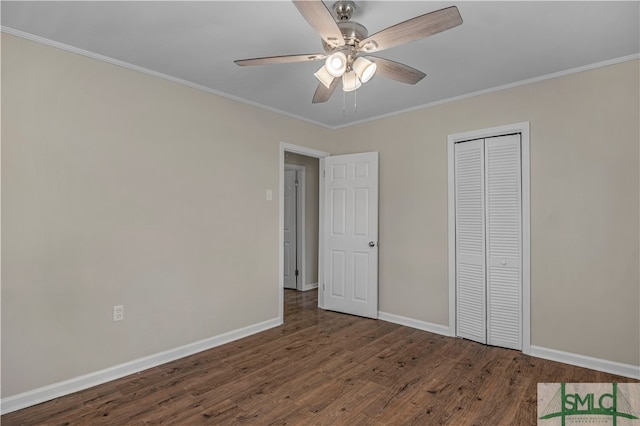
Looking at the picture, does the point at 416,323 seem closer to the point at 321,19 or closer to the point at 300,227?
the point at 300,227

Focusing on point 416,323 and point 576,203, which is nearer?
point 576,203

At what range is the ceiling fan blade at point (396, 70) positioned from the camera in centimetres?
212

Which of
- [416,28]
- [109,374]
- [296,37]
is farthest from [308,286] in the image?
[416,28]

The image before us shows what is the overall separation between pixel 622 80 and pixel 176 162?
3772 millimetres

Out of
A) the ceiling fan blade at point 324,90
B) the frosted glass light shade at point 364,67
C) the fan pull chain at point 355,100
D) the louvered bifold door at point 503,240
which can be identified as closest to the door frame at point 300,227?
the fan pull chain at point 355,100

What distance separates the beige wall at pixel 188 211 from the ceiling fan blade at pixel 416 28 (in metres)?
2.02

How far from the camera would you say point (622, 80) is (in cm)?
277

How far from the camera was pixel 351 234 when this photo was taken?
175 inches

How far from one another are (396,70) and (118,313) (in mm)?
2749

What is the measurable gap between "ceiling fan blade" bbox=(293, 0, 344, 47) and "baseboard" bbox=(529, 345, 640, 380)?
122 inches

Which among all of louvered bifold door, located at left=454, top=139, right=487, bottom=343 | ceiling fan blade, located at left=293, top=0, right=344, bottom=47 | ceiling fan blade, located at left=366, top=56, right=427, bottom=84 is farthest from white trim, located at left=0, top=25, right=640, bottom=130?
ceiling fan blade, located at left=293, top=0, right=344, bottom=47

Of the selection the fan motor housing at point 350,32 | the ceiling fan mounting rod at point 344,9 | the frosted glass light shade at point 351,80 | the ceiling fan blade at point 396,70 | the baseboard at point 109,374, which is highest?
the ceiling fan mounting rod at point 344,9

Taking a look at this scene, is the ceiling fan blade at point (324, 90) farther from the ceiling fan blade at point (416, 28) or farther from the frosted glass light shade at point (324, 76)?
the ceiling fan blade at point (416, 28)

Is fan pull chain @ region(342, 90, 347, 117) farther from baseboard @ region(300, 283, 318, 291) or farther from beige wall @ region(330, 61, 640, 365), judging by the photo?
baseboard @ region(300, 283, 318, 291)
